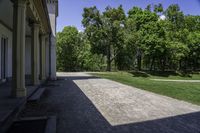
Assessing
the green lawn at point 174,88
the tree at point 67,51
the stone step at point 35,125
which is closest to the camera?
the stone step at point 35,125

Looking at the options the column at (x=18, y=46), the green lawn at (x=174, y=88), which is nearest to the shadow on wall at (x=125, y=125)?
the column at (x=18, y=46)

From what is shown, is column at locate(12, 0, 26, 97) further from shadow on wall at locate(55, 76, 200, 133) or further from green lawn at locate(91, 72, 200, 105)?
green lawn at locate(91, 72, 200, 105)

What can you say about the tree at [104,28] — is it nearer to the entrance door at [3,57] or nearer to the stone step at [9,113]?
the entrance door at [3,57]

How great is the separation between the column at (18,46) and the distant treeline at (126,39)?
30.5m

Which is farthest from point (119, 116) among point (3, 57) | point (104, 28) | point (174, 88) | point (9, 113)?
point (104, 28)

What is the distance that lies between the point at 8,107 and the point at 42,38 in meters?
11.1

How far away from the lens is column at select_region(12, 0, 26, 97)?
8719mm

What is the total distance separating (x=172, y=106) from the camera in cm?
877

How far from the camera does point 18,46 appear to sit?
8742 mm


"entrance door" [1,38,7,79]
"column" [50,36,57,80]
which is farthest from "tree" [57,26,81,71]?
"entrance door" [1,38,7,79]

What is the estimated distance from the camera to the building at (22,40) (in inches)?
344

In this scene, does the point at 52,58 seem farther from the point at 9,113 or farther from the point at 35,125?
the point at 35,125

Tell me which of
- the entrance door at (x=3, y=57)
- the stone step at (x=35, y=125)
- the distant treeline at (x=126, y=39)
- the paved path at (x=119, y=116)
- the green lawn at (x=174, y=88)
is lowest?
the green lawn at (x=174, y=88)

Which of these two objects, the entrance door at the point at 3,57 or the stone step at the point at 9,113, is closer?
the stone step at the point at 9,113
